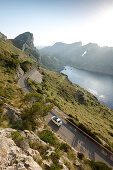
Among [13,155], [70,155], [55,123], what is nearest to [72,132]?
[55,123]

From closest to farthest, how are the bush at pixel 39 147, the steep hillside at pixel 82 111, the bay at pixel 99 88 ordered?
the bush at pixel 39 147
the steep hillside at pixel 82 111
the bay at pixel 99 88

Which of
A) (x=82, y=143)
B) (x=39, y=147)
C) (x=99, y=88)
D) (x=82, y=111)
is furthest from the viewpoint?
(x=99, y=88)

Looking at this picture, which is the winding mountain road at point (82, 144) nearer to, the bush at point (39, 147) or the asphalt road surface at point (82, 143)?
the asphalt road surface at point (82, 143)

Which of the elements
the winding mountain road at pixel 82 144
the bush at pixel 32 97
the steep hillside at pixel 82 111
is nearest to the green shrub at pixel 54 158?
the winding mountain road at pixel 82 144

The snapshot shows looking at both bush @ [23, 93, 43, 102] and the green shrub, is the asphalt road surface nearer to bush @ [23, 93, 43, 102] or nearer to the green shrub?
bush @ [23, 93, 43, 102]

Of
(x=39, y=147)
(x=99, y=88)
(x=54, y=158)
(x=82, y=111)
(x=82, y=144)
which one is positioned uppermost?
(x=99, y=88)

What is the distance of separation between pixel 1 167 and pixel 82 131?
17313mm

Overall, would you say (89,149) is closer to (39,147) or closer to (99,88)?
(39,147)

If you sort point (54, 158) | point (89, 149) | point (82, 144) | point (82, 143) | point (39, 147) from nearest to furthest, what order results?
point (54, 158), point (39, 147), point (89, 149), point (82, 144), point (82, 143)

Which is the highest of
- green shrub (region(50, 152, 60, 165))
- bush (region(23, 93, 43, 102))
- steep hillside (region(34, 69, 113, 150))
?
bush (region(23, 93, 43, 102))

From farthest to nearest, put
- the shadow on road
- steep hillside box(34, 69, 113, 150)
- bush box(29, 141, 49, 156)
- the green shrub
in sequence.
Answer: steep hillside box(34, 69, 113, 150)
the shadow on road
bush box(29, 141, 49, 156)
the green shrub

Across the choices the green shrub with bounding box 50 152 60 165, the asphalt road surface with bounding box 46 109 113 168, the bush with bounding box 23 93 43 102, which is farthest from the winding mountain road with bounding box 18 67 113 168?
the green shrub with bounding box 50 152 60 165

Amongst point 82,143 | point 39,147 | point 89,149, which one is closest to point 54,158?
point 39,147

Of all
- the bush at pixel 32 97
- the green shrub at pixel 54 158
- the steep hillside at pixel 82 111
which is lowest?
the steep hillside at pixel 82 111
